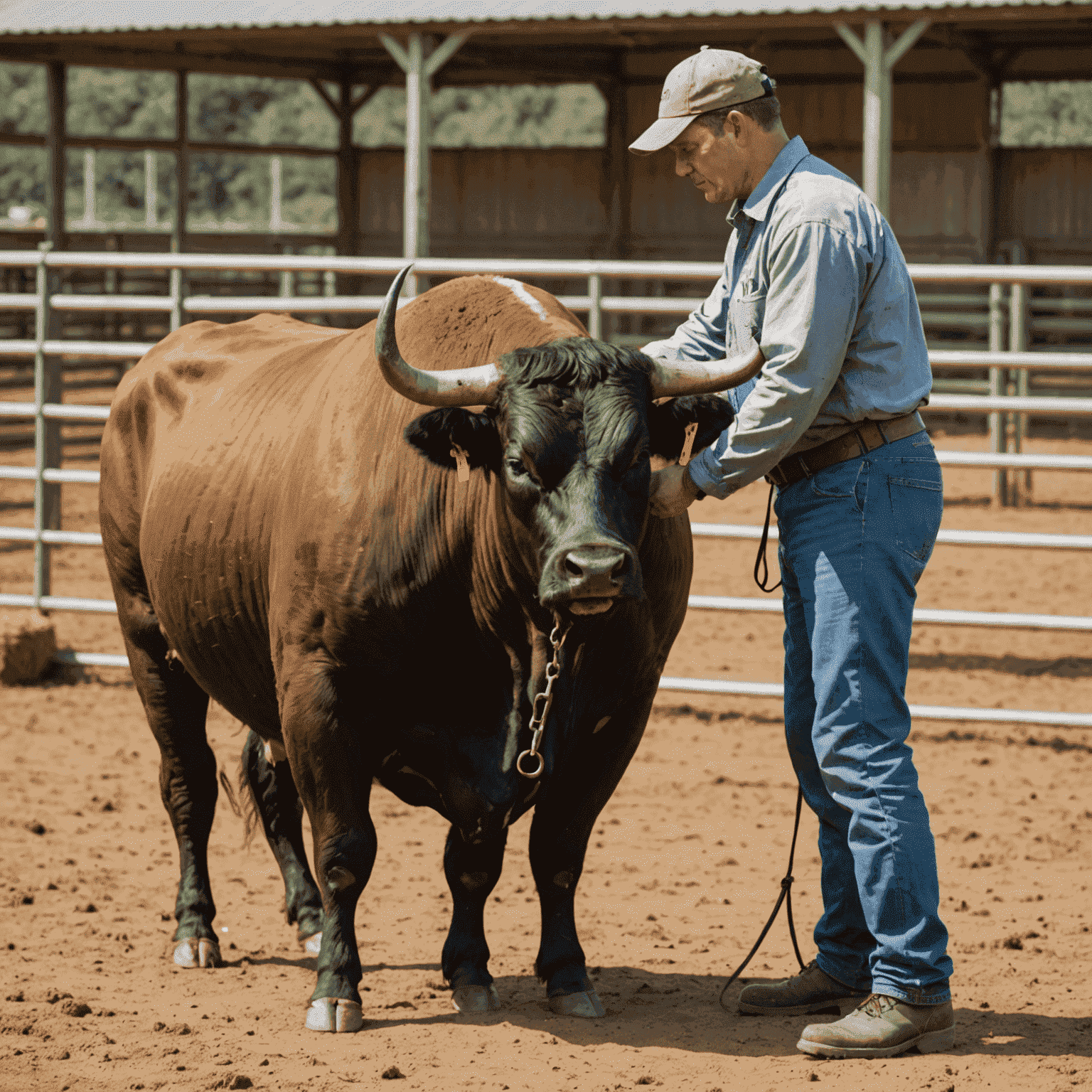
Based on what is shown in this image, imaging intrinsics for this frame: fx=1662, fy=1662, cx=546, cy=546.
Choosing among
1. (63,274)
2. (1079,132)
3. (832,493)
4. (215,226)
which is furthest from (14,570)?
(1079,132)

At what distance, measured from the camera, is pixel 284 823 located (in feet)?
17.3

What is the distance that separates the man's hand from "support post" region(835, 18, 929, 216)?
335 inches

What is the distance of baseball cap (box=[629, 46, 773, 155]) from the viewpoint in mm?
3879

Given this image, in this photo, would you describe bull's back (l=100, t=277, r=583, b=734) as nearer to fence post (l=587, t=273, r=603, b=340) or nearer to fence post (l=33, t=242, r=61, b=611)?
fence post (l=587, t=273, r=603, b=340)

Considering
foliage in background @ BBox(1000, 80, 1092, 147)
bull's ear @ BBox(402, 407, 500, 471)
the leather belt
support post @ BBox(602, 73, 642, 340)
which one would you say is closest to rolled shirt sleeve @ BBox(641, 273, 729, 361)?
the leather belt

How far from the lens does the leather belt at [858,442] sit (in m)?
3.87

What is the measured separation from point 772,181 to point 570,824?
1.74 metres

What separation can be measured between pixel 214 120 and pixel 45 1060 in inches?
2091

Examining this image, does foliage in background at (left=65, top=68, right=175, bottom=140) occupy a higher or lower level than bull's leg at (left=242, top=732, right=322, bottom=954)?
higher

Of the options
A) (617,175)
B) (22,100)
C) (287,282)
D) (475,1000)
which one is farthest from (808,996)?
(22,100)

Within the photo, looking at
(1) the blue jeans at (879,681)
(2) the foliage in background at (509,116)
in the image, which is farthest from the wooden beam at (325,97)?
(2) the foliage in background at (509,116)

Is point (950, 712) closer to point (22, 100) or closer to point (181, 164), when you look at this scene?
point (181, 164)

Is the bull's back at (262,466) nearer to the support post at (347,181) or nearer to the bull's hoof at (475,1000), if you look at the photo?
the bull's hoof at (475,1000)

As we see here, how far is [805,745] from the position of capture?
13.7 feet
